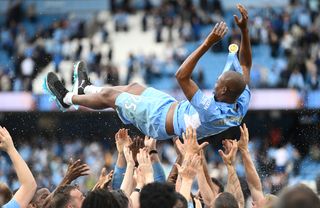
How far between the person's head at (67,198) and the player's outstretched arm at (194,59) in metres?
1.95

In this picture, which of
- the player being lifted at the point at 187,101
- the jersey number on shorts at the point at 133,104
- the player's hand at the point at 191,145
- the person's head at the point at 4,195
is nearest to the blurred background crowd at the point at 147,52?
the player being lifted at the point at 187,101

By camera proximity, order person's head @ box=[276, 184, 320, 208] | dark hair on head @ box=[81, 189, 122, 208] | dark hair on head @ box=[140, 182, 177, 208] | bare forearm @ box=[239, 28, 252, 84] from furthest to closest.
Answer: bare forearm @ box=[239, 28, 252, 84], dark hair on head @ box=[81, 189, 122, 208], dark hair on head @ box=[140, 182, 177, 208], person's head @ box=[276, 184, 320, 208]

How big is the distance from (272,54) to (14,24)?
985cm

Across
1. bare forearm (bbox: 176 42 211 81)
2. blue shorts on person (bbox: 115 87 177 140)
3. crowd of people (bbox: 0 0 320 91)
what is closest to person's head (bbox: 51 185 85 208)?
bare forearm (bbox: 176 42 211 81)

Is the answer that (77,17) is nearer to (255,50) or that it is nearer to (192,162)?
(255,50)

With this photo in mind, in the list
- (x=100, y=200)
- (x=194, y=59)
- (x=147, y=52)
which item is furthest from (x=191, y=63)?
(x=147, y=52)

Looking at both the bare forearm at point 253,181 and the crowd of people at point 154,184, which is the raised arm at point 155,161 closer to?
the crowd of people at point 154,184

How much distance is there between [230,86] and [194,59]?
51cm

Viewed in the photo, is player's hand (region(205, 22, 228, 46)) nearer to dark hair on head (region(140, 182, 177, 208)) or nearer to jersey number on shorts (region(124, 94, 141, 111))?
jersey number on shorts (region(124, 94, 141, 111))

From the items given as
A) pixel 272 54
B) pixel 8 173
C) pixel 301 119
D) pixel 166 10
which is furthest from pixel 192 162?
pixel 166 10

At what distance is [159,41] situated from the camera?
30.1m

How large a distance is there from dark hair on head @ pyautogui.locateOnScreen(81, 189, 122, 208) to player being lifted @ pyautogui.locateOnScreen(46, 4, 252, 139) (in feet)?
9.02

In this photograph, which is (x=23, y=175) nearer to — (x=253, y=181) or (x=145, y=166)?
(x=145, y=166)

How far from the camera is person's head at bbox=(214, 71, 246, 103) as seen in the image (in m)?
8.91
